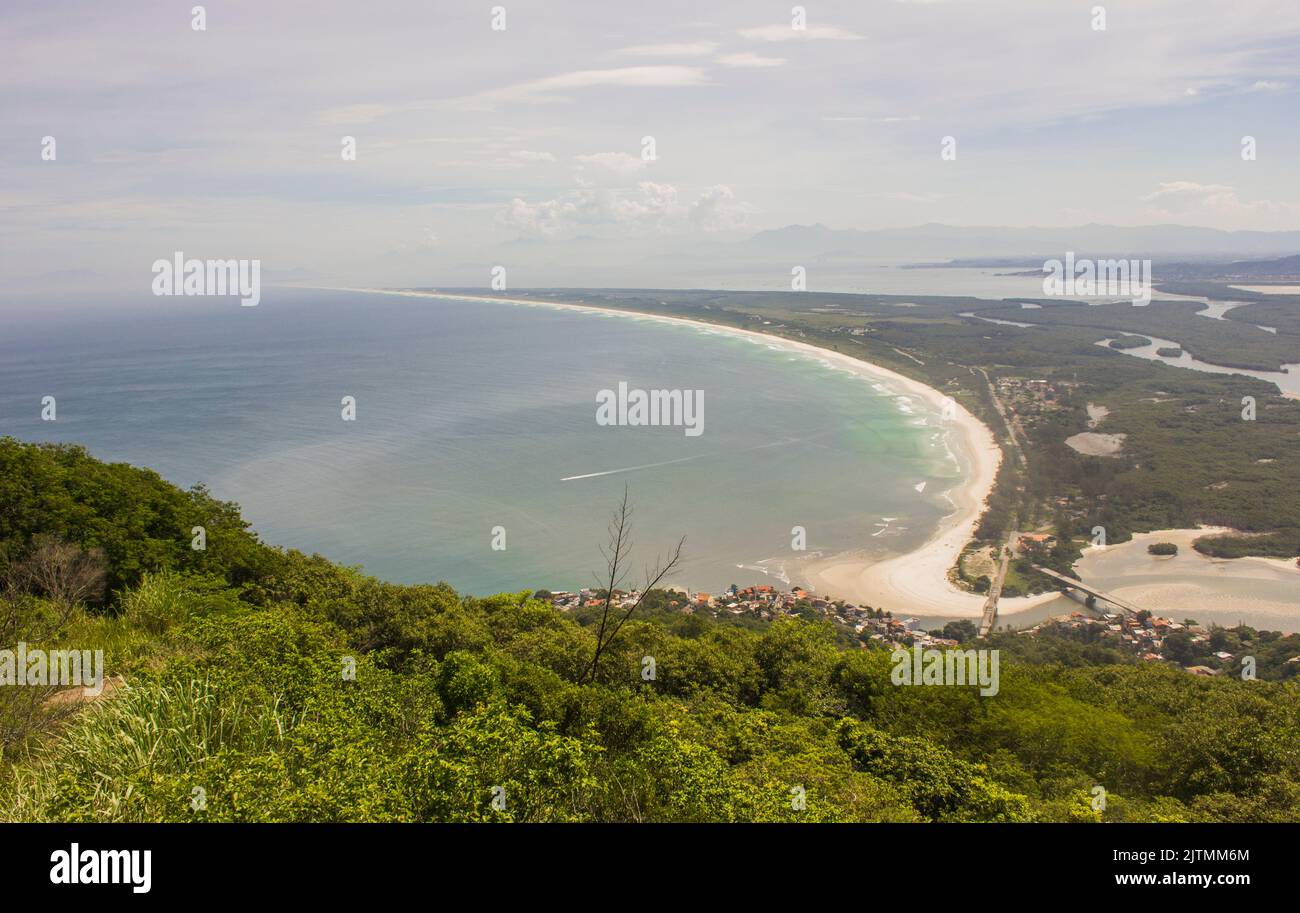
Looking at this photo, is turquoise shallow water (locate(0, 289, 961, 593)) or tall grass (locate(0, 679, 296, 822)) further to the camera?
turquoise shallow water (locate(0, 289, 961, 593))

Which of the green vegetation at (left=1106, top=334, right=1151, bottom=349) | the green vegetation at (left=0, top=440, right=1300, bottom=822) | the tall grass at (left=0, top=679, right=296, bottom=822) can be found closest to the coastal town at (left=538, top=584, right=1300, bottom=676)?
the green vegetation at (left=0, top=440, right=1300, bottom=822)

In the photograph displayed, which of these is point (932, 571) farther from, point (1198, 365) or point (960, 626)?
point (1198, 365)

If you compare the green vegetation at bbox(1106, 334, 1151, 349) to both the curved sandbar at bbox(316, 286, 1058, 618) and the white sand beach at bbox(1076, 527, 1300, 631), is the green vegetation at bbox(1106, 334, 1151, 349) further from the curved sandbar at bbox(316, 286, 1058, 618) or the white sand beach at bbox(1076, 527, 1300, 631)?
the white sand beach at bbox(1076, 527, 1300, 631)

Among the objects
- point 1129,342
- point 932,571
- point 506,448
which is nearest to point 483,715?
point 932,571

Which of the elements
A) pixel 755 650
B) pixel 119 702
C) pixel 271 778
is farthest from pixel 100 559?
pixel 755 650

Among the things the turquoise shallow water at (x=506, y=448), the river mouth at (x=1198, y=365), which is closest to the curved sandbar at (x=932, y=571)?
the turquoise shallow water at (x=506, y=448)

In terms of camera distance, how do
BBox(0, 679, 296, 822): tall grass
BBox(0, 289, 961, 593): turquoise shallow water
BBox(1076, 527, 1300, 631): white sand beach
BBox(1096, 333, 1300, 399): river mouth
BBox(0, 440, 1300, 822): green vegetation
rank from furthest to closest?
BBox(1096, 333, 1300, 399): river mouth, BBox(0, 289, 961, 593): turquoise shallow water, BBox(1076, 527, 1300, 631): white sand beach, BBox(0, 440, 1300, 822): green vegetation, BBox(0, 679, 296, 822): tall grass
